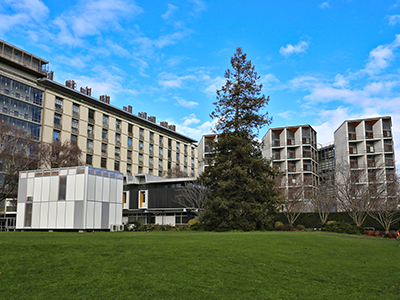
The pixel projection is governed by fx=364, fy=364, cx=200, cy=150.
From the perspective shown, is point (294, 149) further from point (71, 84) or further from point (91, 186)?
point (91, 186)

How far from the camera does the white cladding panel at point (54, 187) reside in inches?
1357

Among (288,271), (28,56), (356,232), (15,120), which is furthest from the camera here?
(28,56)

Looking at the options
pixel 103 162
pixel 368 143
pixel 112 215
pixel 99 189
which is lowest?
pixel 112 215

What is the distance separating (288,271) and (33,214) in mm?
30144

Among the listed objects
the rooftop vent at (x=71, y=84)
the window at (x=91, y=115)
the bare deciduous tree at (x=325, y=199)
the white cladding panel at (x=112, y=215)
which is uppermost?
the rooftop vent at (x=71, y=84)

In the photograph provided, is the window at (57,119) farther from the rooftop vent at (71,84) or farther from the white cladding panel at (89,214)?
the white cladding panel at (89,214)

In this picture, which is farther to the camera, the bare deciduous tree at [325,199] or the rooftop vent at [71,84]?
the rooftop vent at [71,84]

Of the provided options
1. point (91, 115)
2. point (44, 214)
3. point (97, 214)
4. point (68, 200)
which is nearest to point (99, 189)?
point (97, 214)

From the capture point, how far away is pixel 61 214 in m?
33.9

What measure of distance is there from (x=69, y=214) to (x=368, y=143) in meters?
61.1

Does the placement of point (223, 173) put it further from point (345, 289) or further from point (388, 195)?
point (345, 289)

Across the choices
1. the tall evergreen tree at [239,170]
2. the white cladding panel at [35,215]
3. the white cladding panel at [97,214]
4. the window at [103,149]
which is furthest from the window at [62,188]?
the window at [103,149]

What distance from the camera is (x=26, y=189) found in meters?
36.0

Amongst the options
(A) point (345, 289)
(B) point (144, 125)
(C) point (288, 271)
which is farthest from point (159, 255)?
(B) point (144, 125)
